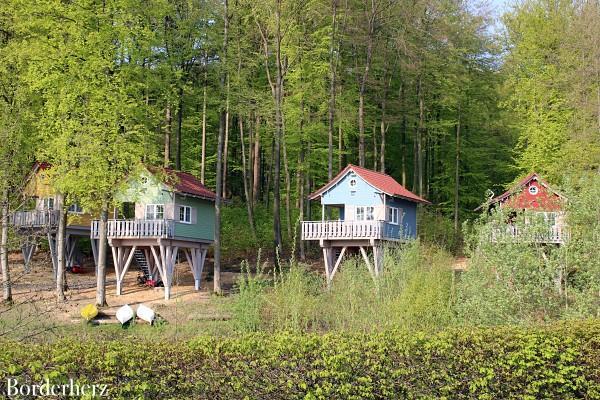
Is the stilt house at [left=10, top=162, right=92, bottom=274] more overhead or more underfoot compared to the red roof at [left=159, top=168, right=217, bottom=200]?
more underfoot

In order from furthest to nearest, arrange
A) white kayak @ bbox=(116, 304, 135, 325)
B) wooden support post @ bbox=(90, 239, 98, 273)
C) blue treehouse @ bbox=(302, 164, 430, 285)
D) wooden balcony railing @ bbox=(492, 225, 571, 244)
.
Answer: wooden support post @ bbox=(90, 239, 98, 273) → blue treehouse @ bbox=(302, 164, 430, 285) → white kayak @ bbox=(116, 304, 135, 325) → wooden balcony railing @ bbox=(492, 225, 571, 244)

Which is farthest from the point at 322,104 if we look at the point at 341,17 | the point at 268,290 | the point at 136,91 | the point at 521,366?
the point at 521,366

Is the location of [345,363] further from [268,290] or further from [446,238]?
[446,238]

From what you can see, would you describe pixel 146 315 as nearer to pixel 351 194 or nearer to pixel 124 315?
pixel 124 315

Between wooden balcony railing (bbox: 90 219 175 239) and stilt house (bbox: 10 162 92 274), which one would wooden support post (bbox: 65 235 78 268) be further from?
wooden balcony railing (bbox: 90 219 175 239)

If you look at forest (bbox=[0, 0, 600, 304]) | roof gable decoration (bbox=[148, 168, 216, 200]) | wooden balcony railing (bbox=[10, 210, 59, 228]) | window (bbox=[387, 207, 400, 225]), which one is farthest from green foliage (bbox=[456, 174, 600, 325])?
wooden balcony railing (bbox=[10, 210, 59, 228])

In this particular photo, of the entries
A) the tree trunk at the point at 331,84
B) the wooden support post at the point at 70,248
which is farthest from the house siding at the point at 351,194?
the wooden support post at the point at 70,248

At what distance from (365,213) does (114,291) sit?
11.0 meters

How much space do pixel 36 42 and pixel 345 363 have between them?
19240mm

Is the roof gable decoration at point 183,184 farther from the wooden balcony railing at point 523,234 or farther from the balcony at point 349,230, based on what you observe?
the wooden balcony railing at point 523,234

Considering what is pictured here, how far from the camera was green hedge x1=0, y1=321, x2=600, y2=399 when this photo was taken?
930 cm

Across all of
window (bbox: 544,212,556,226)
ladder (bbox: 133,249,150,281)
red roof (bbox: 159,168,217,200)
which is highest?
red roof (bbox: 159,168,217,200)

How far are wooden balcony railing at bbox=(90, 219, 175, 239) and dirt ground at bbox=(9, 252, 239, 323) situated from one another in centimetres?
239

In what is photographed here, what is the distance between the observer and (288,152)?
40.4m
